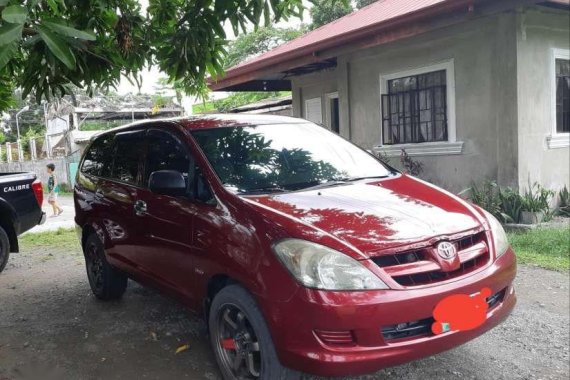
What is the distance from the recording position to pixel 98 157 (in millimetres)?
5180

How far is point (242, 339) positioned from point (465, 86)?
6.43 metres

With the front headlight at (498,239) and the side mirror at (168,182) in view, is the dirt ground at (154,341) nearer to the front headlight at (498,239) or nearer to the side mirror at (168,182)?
the front headlight at (498,239)

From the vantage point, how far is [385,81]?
31.4 ft

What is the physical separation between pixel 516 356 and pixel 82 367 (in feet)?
9.72

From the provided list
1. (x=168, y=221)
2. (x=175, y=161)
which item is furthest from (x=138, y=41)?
(x=168, y=221)

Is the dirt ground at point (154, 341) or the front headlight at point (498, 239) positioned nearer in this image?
the front headlight at point (498, 239)

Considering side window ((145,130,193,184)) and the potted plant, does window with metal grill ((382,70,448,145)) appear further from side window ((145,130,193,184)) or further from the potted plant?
side window ((145,130,193,184))

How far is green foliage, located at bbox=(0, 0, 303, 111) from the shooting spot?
4.20m

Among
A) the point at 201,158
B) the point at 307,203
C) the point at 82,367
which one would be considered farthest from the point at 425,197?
the point at 82,367

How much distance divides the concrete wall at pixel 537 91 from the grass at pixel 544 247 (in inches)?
43.6

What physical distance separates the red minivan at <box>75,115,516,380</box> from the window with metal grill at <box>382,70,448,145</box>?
194 inches

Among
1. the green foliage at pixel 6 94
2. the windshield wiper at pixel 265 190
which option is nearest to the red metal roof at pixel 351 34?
the green foliage at pixel 6 94

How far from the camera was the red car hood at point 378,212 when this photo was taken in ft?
9.09

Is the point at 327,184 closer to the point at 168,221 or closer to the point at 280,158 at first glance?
the point at 280,158
